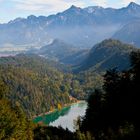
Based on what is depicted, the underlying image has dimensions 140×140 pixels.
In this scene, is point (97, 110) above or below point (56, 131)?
above

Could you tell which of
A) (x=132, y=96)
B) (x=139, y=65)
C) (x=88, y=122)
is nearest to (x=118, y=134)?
(x=132, y=96)

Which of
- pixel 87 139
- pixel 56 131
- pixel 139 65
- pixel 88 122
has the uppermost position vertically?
pixel 139 65

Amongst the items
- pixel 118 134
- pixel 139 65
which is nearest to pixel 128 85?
pixel 139 65

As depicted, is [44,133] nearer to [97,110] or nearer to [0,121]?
[97,110]

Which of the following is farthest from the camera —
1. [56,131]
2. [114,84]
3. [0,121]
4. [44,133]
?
[56,131]

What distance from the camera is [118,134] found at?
162ft

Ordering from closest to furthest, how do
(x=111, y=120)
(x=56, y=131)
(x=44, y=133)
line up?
1. (x=111, y=120)
2. (x=44, y=133)
3. (x=56, y=131)

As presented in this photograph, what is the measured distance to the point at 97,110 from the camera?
3130 inches

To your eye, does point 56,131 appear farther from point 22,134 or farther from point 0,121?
point 0,121

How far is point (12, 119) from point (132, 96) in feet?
66.6

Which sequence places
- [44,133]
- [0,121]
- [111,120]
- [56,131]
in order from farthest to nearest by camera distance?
[56,131] < [44,133] < [111,120] < [0,121]

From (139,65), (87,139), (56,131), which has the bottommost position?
(56,131)

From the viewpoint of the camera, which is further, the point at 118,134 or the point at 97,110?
the point at 97,110

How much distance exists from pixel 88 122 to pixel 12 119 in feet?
60.5
